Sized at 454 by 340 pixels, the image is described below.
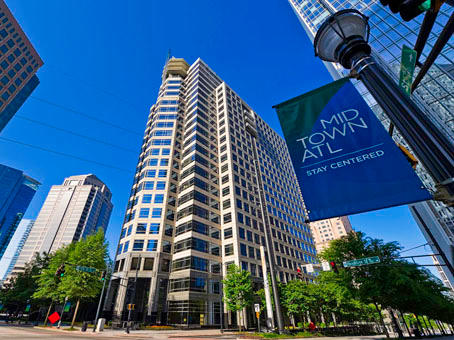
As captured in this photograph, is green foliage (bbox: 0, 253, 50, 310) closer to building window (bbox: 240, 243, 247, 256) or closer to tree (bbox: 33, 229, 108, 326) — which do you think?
tree (bbox: 33, 229, 108, 326)

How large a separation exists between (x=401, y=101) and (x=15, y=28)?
107 meters

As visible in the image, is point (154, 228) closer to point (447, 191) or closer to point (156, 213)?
point (156, 213)

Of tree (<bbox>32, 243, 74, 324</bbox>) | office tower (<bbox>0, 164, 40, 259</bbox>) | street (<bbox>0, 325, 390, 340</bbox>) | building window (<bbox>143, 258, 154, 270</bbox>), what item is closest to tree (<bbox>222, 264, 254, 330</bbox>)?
street (<bbox>0, 325, 390, 340</bbox>)

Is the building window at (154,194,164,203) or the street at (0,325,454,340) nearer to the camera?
the street at (0,325,454,340)

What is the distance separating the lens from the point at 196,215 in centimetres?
4169

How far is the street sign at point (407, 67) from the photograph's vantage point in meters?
3.83

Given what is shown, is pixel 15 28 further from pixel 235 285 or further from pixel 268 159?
pixel 235 285

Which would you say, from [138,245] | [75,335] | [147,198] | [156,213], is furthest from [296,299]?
[147,198]

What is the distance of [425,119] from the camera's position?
340 centimetres

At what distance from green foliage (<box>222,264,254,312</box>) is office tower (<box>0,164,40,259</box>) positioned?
18437 cm

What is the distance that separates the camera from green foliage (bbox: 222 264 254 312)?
29641mm

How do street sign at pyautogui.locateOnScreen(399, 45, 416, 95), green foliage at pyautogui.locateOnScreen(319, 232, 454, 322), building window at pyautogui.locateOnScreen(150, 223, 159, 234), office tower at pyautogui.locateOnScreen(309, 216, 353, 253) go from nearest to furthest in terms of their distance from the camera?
street sign at pyautogui.locateOnScreen(399, 45, 416, 95)
green foliage at pyautogui.locateOnScreen(319, 232, 454, 322)
building window at pyautogui.locateOnScreen(150, 223, 159, 234)
office tower at pyautogui.locateOnScreen(309, 216, 353, 253)

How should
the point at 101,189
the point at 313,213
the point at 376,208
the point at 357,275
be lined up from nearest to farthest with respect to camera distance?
1. the point at 376,208
2. the point at 313,213
3. the point at 357,275
4. the point at 101,189

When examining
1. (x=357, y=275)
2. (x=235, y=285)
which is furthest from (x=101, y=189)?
(x=357, y=275)
